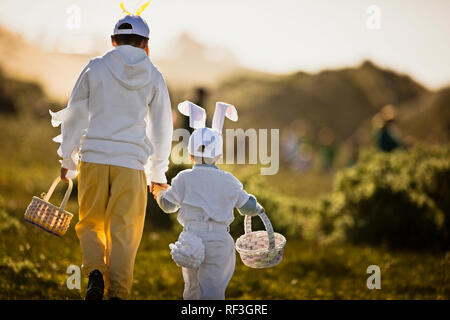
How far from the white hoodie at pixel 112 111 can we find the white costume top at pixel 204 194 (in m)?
0.46

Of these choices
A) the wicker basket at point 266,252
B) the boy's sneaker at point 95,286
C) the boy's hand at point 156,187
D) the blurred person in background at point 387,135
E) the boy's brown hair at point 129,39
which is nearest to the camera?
the boy's sneaker at point 95,286

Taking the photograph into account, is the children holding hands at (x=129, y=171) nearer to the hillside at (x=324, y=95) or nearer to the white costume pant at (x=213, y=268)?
the white costume pant at (x=213, y=268)

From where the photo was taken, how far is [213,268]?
388 cm

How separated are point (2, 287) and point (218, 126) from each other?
96.0 inches

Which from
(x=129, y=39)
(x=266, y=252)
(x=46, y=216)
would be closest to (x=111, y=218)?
(x=46, y=216)

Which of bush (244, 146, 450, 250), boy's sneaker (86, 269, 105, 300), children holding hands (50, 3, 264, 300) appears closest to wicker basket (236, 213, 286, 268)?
children holding hands (50, 3, 264, 300)

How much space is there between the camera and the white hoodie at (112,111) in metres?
4.11

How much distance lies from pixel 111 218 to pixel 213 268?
87 centimetres

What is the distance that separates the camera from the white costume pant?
3863 mm

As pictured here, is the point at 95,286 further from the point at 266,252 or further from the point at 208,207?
the point at 266,252

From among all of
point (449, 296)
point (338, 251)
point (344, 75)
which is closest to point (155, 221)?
point (338, 251)

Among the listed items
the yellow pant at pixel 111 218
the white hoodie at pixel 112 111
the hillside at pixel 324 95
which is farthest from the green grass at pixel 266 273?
A: the hillside at pixel 324 95

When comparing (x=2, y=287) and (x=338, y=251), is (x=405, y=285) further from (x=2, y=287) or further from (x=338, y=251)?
(x=2, y=287)

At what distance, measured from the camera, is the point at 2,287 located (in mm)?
4902
